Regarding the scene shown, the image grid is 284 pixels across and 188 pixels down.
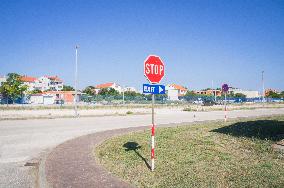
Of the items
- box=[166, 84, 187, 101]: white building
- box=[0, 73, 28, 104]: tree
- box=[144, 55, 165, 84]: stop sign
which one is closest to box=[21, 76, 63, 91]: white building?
box=[166, 84, 187, 101]: white building

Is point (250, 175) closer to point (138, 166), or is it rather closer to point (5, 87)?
point (138, 166)

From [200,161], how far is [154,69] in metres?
3.01

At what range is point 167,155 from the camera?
8758 mm

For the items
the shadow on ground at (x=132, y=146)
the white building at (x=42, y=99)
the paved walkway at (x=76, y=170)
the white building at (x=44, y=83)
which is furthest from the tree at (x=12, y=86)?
the white building at (x=44, y=83)

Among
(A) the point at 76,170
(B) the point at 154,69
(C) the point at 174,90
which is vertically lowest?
(A) the point at 76,170

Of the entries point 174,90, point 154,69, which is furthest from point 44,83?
point 154,69

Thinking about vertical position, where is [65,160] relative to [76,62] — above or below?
below

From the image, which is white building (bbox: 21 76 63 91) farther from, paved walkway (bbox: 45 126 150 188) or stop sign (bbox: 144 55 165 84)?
stop sign (bbox: 144 55 165 84)

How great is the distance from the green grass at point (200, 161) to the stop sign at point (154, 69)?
2.33m

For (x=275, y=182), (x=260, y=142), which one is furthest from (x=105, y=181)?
(x=260, y=142)

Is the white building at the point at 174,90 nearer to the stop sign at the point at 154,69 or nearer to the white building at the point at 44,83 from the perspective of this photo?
the white building at the point at 44,83

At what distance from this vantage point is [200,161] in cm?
781

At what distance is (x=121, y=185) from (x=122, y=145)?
5.00 metres

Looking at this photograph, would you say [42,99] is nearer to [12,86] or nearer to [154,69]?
[12,86]
